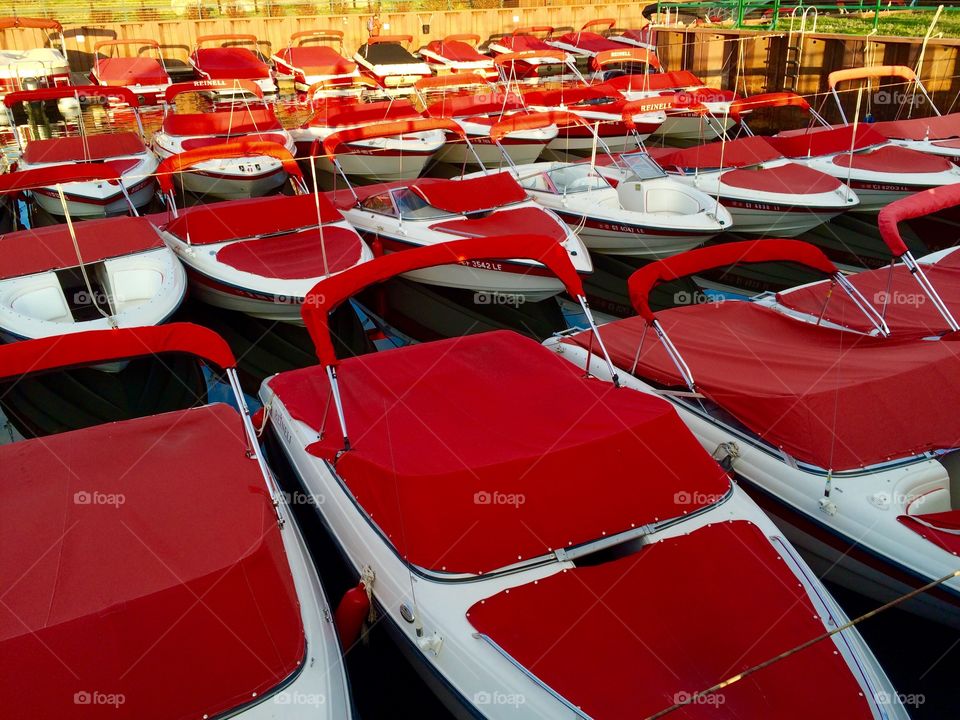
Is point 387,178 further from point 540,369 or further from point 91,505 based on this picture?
point 91,505

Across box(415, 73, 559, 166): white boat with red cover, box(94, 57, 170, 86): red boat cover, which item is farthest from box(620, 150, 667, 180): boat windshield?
box(94, 57, 170, 86): red boat cover

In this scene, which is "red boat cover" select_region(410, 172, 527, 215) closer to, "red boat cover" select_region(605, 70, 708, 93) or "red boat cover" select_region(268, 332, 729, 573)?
"red boat cover" select_region(268, 332, 729, 573)

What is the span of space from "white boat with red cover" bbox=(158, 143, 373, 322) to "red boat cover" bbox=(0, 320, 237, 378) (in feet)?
9.81

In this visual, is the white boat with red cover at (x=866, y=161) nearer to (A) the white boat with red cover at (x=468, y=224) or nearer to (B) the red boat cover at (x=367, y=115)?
(A) the white boat with red cover at (x=468, y=224)

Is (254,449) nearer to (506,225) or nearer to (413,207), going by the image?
(506,225)

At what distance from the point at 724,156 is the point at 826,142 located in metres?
1.91

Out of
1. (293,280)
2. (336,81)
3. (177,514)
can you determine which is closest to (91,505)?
(177,514)

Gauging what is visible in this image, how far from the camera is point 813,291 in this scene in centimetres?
700

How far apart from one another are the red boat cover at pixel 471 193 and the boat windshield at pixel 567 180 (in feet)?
3.37

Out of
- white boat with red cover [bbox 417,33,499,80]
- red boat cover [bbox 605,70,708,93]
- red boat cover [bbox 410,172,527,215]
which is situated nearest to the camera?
red boat cover [bbox 410,172,527,215]

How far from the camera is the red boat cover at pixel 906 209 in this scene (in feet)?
20.3

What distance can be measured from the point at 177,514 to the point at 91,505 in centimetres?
48

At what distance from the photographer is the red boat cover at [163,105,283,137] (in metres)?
13.8

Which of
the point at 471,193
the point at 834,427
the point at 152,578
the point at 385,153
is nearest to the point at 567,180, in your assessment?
the point at 471,193
